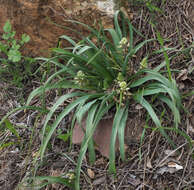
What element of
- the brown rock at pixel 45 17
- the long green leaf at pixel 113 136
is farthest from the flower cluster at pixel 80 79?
the brown rock at pixel 45 17

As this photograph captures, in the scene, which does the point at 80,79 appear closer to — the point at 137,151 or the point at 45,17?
the point at 137,151

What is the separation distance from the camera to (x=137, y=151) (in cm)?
187

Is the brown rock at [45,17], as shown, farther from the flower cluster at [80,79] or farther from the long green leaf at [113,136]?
the long green leaf at [113,136]

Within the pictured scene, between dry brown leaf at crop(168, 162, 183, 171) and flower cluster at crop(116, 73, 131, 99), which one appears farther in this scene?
flower cluster at crop(116, 73, 131, 99)

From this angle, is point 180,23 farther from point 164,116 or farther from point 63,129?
point 63,129

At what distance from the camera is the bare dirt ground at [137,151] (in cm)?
172

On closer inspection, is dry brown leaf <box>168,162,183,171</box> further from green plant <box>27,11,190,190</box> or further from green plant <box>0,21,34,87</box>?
green plant <box>0,21,34,87</box>

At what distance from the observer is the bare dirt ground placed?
172 cm

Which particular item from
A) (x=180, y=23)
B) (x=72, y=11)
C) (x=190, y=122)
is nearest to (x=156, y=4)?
(x=180, y=23)

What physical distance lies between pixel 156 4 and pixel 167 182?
157 cm

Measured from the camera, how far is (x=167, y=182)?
1680 millimetres

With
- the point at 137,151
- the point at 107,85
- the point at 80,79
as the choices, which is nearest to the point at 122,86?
the point at 107,85

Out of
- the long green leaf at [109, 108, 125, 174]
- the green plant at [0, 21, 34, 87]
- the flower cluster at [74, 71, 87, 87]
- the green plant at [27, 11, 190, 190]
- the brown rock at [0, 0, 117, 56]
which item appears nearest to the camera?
the long green leaf at [109, 108, 125, 174]

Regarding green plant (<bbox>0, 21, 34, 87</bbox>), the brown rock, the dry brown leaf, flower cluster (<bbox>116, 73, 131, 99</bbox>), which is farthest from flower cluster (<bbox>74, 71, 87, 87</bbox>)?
Answer: the dry brown leaf
